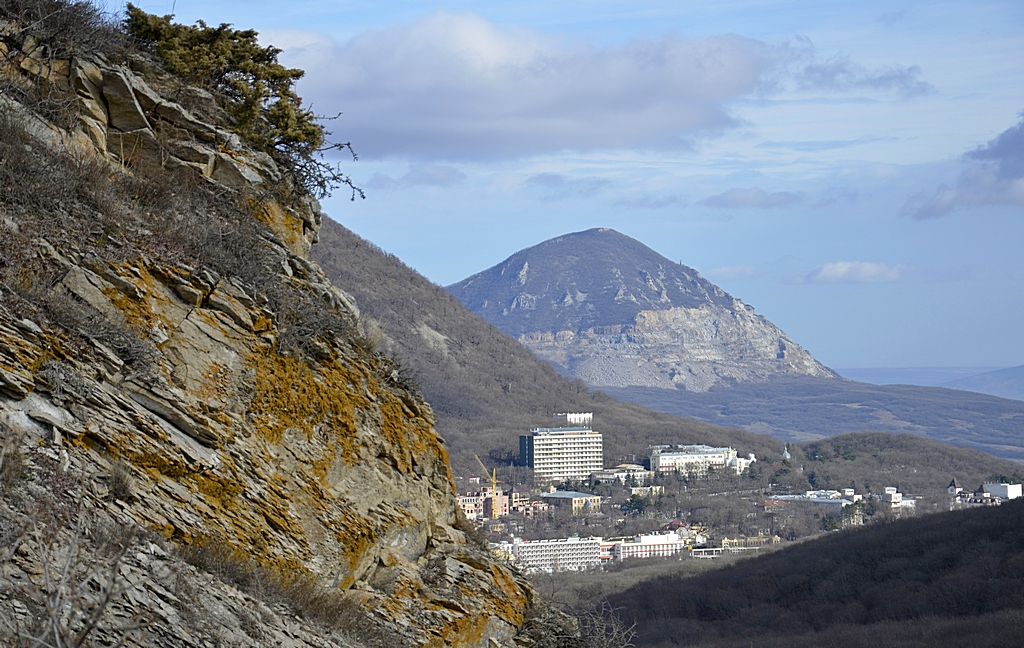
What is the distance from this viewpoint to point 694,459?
14400 centimetres

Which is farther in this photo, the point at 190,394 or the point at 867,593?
the point at 867,593

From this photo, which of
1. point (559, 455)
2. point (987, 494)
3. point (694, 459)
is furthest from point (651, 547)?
point (694, 459)

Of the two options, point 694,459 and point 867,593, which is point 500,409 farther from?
point 867,593

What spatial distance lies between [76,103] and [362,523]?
5.70m

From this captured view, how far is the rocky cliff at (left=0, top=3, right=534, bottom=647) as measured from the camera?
7.48m

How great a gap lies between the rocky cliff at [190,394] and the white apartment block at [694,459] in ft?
423

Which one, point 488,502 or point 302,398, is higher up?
point 302,398

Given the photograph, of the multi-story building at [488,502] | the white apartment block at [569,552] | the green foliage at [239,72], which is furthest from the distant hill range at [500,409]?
the green foliage at [239,72]

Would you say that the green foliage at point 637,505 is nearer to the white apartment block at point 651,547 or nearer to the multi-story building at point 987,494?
the white apartment block at point 651,547

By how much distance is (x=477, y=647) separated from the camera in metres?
11.2

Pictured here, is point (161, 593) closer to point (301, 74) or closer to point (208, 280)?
point (208, 280)

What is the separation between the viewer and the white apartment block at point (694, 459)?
140250 mm

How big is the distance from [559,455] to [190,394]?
13163 centimetres

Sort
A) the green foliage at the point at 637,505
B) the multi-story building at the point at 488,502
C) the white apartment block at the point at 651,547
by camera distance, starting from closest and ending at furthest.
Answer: the white apartment block at the point at 651,547 → the multi-story building at the point at 488,502 → the green foliage at the point at 637,505
